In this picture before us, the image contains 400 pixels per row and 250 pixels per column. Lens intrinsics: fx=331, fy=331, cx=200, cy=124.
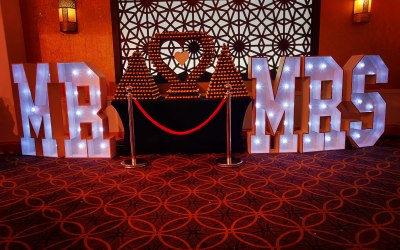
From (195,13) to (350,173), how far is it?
3.47m

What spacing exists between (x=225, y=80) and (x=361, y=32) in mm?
2786

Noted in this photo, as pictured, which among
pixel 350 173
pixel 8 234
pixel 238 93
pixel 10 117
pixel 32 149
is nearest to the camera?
pixel 8 234

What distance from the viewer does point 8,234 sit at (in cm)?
267

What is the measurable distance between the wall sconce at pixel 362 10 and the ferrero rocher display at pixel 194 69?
2.64 m

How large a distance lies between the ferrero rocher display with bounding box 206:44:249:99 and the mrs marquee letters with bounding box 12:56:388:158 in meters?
0.21

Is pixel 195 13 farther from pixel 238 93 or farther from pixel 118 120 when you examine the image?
pixel 118 120

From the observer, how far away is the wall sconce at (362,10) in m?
5.42

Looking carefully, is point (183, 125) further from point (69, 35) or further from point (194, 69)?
point (69, 35)

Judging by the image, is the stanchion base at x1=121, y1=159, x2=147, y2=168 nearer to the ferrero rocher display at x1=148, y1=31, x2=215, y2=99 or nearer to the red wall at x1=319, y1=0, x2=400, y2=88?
the ferrero rocher display at x1=148, y1=31, x2=215, y2=99

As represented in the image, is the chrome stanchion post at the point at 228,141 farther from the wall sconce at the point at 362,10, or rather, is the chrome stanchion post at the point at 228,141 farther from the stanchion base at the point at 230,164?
the wall sconce at the point at 362,10

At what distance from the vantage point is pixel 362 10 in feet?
17.9

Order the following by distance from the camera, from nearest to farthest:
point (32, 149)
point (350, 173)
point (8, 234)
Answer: point (8, 234), point (350, 173), point (32, 149)

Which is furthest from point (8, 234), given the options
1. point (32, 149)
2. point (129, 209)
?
point (32, 149)

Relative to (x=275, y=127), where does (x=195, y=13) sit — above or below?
above
